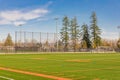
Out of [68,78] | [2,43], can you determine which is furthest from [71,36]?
[68,78]

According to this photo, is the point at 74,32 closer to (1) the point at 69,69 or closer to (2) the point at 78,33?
(2) the point at 78,33

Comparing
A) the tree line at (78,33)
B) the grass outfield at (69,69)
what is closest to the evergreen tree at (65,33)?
the tree line at (78,33)

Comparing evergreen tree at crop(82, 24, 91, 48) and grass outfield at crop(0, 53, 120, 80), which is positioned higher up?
evergreen tree at crop(82, 24, 91, 48)

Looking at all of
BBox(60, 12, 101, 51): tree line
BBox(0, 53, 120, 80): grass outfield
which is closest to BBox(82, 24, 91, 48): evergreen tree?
BBox(60, 12, 101, 51): tree line

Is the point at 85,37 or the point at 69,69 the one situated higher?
the point at 85,37

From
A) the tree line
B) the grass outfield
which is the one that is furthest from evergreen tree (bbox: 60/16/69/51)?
the grass outfield

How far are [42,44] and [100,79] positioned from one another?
61276 mm

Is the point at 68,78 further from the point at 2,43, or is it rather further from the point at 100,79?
the point at 2,43

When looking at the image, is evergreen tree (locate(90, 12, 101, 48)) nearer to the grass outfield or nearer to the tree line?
the tree line

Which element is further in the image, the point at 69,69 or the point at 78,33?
the point at 78,33

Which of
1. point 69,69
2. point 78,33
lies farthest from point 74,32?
point 69,69

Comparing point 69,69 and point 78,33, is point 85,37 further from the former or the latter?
point 69,69

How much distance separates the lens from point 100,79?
42.5ft

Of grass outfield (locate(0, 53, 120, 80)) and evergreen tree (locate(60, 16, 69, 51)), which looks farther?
evergreen tree (locate(60, 16, 69, 51))
